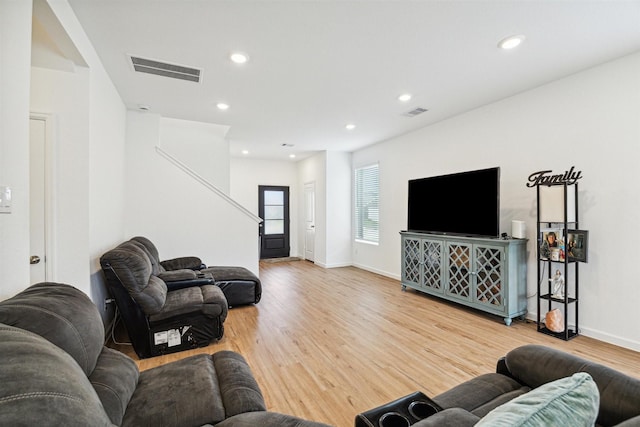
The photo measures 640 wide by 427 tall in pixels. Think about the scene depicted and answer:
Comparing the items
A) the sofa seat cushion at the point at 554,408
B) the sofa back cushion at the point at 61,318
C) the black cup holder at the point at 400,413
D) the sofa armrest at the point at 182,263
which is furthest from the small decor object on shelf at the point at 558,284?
the sofa armrest at the point at 182,263

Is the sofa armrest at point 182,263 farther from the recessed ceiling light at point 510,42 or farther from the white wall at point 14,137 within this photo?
the recessed ceiling light at point 510,42

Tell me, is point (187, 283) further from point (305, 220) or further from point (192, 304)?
point (305, 220)

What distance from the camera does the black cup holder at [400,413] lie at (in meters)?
1.13

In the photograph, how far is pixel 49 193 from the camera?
233 centimetres

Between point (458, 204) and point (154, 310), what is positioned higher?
point (458, 204)


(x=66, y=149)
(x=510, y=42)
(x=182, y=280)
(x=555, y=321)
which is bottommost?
(x=555, y=321)

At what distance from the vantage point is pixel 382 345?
2.89 m

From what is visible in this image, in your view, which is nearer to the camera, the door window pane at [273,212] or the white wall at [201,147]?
the white wall at [201,147]

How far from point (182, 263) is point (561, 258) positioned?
473 cm

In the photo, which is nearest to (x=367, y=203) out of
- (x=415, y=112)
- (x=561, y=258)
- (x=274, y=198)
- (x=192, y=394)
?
(x=415, y=112)

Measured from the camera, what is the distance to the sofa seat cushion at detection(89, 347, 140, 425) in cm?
116

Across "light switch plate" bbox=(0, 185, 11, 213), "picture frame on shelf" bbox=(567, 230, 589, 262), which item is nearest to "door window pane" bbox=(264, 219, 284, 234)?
"picture frame on shelf" bbox=(567, 230, 589, 262)

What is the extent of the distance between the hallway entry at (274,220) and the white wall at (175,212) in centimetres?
305

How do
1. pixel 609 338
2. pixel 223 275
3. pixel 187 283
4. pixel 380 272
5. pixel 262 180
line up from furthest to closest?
pixel 262 180 → pixel 380 272 → pixel 223 275 → pixel 187 283 → pixel 609 338
